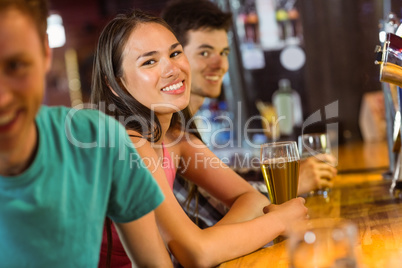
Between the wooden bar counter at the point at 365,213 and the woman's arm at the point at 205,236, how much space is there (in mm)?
26

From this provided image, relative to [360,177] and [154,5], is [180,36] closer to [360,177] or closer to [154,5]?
[360,177]

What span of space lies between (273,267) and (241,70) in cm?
428

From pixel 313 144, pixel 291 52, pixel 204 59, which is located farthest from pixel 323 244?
pixel 291 52

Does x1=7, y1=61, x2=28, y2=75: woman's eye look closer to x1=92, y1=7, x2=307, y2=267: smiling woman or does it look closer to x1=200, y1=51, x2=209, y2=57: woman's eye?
x1=92, y1=7, x2=307, y2=267: smiling woman

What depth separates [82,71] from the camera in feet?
24.0

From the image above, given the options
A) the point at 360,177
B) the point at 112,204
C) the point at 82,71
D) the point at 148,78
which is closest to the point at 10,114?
Result: the point at 112,204

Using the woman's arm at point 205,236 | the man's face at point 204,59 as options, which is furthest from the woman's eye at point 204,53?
the woman's arm at point 205,236

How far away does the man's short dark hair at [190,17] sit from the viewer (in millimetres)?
2491

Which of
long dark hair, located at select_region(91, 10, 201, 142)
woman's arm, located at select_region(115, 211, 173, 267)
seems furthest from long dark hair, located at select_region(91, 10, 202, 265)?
woman's arm, located at select_region(115, 211, 173, 267)

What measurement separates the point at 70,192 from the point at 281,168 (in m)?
0.74

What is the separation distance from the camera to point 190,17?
2.49m

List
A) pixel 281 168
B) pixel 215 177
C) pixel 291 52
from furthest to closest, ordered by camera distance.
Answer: pixel 291 52
pixel 215 177
pixel 281 168

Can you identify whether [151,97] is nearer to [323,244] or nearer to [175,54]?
[175,54]

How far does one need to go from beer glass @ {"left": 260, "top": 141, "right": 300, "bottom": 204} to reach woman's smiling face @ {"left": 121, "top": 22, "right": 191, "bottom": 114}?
33 centimetres
